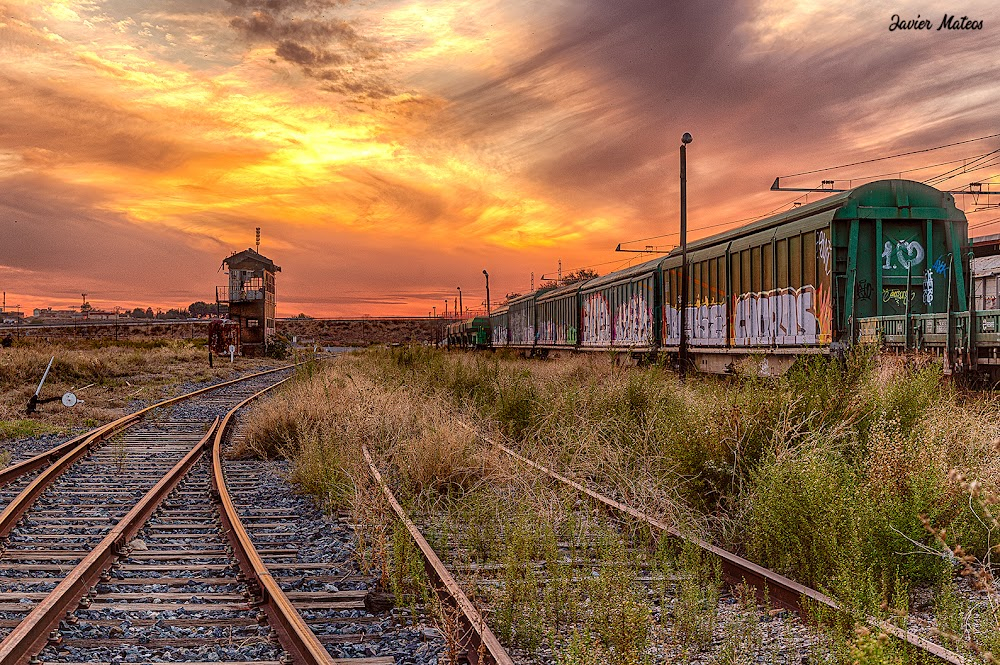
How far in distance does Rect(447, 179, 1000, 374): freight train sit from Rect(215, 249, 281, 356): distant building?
4165 cm

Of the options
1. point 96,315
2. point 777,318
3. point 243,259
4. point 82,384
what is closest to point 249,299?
point 243,259

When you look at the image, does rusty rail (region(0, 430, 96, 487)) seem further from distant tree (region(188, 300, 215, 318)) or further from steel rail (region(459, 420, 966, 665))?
distant tree (region(188, 300, 215, 318))

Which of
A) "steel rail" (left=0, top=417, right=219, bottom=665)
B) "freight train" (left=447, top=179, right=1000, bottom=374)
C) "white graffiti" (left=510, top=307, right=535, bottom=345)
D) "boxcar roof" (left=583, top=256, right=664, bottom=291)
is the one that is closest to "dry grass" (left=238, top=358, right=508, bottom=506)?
"steel rail" (left=0, top=417, right=219, bottom=665)

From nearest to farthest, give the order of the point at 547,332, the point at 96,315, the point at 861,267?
the point at 861,267 → the point at 547,332 → the point at 96,315

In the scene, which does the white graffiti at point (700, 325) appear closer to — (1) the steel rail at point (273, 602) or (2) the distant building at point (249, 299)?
(1) the steel rail at point (273, 602)

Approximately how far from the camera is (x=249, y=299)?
5525 centimetres

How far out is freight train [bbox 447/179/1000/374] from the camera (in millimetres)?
12438

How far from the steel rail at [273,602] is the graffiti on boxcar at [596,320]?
21.0m

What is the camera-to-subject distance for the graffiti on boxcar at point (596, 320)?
1107 inches

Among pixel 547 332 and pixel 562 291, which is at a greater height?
pixel 562 291

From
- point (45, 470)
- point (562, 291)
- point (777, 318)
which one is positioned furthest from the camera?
point (562, 291)

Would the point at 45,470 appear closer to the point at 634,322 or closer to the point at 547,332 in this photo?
the point at 634,322

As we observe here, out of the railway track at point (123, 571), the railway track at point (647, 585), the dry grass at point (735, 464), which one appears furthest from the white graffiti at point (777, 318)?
the railway track at point (123, 571)

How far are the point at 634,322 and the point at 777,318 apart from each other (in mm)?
9038
